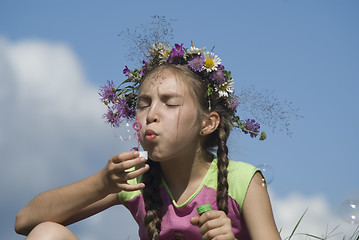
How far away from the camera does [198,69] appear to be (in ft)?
10.6

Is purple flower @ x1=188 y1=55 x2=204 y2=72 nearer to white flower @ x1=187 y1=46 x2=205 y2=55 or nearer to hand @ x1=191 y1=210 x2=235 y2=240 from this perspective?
white flower @ x1=187 y1=46 x2=205 y2=55

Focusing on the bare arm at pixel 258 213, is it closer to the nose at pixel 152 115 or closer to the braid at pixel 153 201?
the braid at pixel 153 201

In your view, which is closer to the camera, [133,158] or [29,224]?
[133,158]

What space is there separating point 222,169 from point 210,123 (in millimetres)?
319

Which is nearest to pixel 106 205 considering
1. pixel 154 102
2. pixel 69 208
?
pixel 69 208

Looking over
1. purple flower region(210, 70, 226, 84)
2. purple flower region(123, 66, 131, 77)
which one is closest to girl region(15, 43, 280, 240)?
purple flower region(210, 70, 226, 84)

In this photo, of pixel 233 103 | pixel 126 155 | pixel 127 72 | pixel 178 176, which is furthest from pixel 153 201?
pixel 127 72

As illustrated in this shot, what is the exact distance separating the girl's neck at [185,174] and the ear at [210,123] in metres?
0.14

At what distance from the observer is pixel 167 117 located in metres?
2.85

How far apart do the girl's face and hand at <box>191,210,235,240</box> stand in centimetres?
46

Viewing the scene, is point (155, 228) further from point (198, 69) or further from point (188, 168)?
point (198, 69)

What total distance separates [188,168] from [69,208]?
77 cm

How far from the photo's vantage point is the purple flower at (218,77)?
3273 millimetres

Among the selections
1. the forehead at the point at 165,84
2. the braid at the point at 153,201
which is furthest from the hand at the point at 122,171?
the forehead at the point at 165,84
